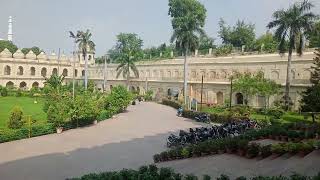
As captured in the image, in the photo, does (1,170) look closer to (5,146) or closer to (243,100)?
(5,146)

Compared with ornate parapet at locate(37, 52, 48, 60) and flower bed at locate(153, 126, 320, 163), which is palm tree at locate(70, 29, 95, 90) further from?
flower bed at locate(153, 126, 320, 163)

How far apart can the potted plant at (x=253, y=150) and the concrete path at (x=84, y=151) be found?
233 inches

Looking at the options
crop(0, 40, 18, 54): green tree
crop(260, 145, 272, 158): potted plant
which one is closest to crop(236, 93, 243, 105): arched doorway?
crop(260, 145, 272, 158): potted plant

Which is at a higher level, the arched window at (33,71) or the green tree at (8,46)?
the green tree at (8,46)

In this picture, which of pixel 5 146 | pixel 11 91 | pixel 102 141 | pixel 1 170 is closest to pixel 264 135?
pixel 102 141

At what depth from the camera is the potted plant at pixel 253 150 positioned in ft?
52.4

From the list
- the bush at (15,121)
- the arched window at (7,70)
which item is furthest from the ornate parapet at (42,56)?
the bush at (15,121)

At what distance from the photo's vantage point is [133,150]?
23.1 m

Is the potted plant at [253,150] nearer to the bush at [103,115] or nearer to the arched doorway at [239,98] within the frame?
the bush at [103,115]

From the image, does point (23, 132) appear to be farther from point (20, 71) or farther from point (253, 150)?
point (20, 71)

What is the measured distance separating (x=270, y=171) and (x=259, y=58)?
43.2 m

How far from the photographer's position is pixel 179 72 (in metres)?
70.8

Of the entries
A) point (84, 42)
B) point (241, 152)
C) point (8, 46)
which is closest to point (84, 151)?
point (241, 152)

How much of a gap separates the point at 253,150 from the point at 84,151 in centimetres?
1117
